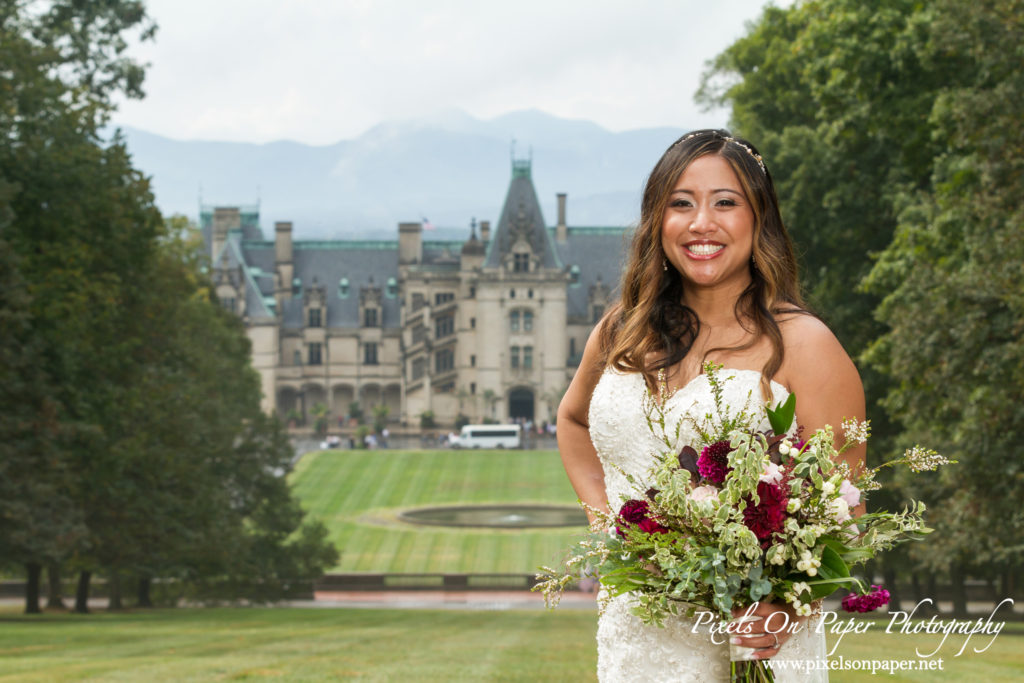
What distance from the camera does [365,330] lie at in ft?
314

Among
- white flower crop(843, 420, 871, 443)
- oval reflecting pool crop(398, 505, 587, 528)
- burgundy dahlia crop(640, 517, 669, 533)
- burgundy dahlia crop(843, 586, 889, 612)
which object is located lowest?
oval reflecting pool crop(398, 505, 587, 528)

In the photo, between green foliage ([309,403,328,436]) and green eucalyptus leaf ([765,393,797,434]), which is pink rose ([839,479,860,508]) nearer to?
green eucalyptus leaf ([765,393,797,434])

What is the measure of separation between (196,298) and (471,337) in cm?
5879

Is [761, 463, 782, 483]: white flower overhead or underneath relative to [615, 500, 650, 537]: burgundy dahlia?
overhead

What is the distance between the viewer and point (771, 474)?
10.3ft

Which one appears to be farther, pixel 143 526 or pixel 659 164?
pixel 143 526

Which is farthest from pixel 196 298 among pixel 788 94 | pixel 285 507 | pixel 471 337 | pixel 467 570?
pixel 471 337

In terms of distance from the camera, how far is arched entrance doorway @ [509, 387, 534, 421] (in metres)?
90.0

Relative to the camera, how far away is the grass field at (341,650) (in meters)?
10.5

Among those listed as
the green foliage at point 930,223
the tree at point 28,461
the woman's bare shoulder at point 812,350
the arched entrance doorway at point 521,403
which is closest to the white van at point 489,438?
the arched entrance doorway at point 521,403

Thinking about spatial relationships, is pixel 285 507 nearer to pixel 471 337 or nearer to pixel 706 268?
pixel 706 268

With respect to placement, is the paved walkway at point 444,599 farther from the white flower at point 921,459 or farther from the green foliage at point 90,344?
the white flower at point 921,459

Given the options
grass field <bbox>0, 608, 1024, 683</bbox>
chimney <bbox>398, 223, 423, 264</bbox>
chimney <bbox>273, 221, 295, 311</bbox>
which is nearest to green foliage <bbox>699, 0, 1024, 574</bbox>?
grass field <bbox>0, 608, 1024, 683</bbox>

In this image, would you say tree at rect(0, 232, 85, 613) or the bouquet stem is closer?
the bouquet stem
